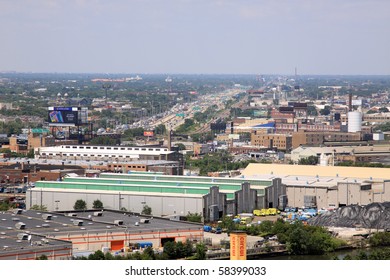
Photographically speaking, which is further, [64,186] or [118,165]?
[118,165]

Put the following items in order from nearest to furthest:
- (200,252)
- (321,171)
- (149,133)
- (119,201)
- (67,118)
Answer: (200,252) < (119,201) < (321,171) < (67,118) < (149,133)

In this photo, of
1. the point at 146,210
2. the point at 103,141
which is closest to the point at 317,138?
the point at 103,141

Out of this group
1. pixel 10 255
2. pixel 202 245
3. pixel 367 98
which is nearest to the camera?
pixel 10 255

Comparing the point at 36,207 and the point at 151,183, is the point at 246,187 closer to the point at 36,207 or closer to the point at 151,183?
the point at 151,183

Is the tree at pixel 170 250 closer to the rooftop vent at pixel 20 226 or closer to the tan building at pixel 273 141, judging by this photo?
the rooftop vent at pixel 20 226

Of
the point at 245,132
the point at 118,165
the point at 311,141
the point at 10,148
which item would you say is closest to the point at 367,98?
the point at 245,132

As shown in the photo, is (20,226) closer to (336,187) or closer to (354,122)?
(336,187)

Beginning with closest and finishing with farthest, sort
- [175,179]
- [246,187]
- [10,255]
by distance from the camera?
[10,255]
[246,187]
[175,179]
